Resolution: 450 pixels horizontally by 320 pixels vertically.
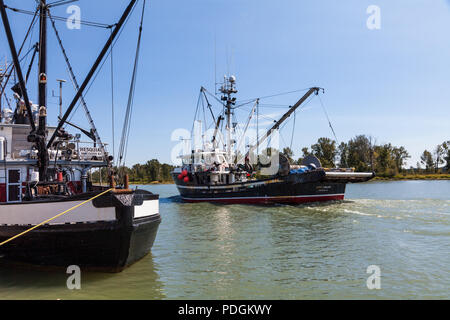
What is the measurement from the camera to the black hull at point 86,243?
9820mm

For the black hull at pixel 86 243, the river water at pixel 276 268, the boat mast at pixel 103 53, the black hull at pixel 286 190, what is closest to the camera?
the river water at pixel 276 268

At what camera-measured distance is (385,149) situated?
12325 cm

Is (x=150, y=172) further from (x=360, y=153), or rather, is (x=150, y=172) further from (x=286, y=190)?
(x=286, y=190)

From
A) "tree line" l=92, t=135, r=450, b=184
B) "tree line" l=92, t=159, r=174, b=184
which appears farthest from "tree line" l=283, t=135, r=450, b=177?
"tree line" l=92, t=159, r=174, b=184

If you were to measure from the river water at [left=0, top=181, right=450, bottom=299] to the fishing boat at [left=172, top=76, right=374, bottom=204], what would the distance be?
1325cm

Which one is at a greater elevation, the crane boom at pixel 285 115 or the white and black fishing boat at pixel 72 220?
the crane boom at pixel 285 115

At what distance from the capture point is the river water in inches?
365

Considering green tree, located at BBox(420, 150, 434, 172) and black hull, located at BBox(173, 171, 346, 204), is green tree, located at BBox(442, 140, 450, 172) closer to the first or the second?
green tree, located at BBox(420, 150, 434, 172)

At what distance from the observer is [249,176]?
144 ft

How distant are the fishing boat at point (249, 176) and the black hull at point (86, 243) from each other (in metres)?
23.5

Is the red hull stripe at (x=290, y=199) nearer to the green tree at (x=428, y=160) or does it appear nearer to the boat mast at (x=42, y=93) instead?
the boat mast at (x=42, y=93)

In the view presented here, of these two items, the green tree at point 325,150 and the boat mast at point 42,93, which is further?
the green tree at point 325,150

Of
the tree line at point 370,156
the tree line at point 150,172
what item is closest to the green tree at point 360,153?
the tree line at point 370,156
